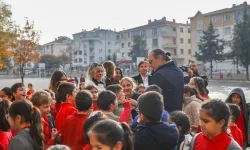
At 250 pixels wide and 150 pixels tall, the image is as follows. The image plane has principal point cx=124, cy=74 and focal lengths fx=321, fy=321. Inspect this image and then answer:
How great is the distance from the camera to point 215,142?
3301 millimetres

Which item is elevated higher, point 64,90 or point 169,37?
point 169,37

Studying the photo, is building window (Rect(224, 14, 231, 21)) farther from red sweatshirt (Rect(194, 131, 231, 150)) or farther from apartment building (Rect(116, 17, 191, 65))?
red sweatshirt (Rect(194, 131, 231, 150))

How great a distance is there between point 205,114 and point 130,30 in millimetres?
89497

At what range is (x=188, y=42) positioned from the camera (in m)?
87.8

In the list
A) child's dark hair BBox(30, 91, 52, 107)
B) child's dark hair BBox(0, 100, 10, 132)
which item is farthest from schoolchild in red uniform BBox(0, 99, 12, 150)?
child's dark hair BBox(30, 91, 52, 107)

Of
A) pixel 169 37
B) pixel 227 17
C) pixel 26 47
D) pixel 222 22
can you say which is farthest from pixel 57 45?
pixel 26 47

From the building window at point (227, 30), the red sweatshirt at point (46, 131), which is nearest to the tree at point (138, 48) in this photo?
the building window at point (227, 30)

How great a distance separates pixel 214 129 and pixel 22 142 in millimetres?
2023

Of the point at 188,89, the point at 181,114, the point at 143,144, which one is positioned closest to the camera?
the point at 143,144

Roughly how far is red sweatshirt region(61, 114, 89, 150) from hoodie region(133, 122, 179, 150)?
1.06 m

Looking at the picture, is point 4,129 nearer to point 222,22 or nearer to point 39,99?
point 39,99

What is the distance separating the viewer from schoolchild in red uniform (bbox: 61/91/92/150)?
14.0 ft

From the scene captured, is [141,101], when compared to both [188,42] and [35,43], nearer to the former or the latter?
[35,43]

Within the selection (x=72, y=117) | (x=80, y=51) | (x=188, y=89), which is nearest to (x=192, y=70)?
(x=188, y=89)
